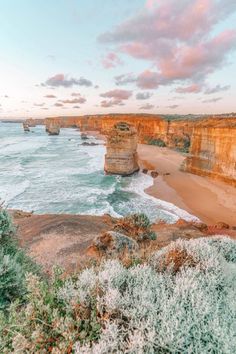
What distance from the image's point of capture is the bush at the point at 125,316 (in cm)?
272

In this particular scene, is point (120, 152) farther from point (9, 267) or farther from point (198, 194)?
point (9, 267)

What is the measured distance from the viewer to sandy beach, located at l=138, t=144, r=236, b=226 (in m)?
22.2

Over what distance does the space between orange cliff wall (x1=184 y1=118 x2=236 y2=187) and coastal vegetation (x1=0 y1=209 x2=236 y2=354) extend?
28144 mm

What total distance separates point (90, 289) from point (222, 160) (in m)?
30.8

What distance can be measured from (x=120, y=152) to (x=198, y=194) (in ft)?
38.9

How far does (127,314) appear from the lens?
301 cm

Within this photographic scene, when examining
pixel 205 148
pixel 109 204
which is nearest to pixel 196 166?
pixel 205 148

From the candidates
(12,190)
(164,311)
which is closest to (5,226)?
(164,311)

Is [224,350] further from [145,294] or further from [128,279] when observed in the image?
[128,279]

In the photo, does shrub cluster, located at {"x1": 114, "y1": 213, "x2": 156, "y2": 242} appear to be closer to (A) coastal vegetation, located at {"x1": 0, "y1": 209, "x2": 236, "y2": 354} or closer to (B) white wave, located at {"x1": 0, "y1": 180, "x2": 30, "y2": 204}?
(A) coastal vegetation, located at {"x1": 0, "y1": 209, "x2": 236, "y2": 354}

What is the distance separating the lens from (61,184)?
103 feet

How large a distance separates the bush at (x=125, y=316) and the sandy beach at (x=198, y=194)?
17.8 metres

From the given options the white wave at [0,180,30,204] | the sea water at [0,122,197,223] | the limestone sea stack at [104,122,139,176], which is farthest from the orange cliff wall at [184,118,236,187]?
the white wave at [0,180,30,204]

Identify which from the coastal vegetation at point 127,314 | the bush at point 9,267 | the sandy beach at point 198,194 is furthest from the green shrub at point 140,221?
the coastal vegetation at point 127,314
